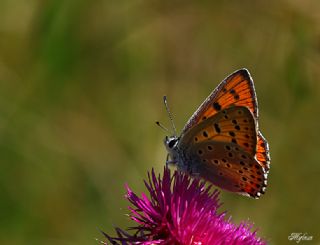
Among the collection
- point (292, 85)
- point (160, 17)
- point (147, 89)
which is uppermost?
point (160, 17)

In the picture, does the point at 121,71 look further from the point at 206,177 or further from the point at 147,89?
the point at 206,177

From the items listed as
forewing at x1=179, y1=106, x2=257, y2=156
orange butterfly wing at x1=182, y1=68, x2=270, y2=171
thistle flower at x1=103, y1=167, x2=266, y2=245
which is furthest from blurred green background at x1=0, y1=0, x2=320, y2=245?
orange butterfly wing at x1=182, y1=68, x2=270, y2=171

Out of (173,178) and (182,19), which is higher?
(182,19)

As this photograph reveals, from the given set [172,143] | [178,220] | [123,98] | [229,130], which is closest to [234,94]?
[229,130]

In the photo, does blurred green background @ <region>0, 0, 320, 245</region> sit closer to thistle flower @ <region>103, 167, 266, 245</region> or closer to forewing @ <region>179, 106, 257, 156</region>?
thistle flower @ <region>103, 167, 266, 245</region>

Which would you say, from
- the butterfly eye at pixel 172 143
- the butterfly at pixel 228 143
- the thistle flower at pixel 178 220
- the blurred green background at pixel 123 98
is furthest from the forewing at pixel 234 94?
the blurred green background at pixel 123 98

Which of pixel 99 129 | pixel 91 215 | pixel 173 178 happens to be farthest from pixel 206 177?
pixel 99 129

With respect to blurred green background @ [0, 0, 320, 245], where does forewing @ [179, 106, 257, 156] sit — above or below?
below

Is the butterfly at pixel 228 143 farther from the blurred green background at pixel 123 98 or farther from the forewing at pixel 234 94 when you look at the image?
the blurred green background at pixel 123 98
